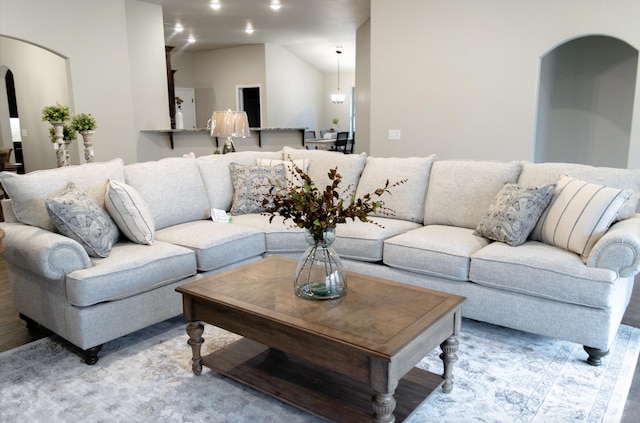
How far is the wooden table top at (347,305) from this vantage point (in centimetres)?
180

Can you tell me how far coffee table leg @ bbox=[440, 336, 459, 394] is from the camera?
2178mm

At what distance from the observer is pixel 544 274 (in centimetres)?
258

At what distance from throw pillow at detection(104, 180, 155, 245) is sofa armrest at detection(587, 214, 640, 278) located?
8.45 feet

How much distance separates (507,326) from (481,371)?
1.39ft

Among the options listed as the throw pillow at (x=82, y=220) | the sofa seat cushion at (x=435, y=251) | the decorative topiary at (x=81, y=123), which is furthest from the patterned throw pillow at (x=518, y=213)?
the decorative topiary at (x=81, y=123)

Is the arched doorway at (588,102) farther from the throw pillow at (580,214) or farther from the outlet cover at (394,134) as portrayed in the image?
the throw pillow at (580,214)

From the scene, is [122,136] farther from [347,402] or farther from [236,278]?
[347,402]

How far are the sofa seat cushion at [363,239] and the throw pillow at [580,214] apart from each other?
0.98 meters

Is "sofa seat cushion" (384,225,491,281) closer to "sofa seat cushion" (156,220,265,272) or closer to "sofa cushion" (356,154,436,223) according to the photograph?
"sofa cushion" (356,154,436,223)

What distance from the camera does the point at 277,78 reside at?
11156 mm

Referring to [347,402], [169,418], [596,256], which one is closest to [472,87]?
[596,256]

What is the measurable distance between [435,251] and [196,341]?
1.50m

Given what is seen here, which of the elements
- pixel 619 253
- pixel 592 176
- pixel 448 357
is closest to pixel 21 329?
pixel 448 357

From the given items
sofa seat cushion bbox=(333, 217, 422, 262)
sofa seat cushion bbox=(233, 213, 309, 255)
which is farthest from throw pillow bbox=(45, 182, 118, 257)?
sofa seat cushion bbox=(333, 217, 422, 262)
